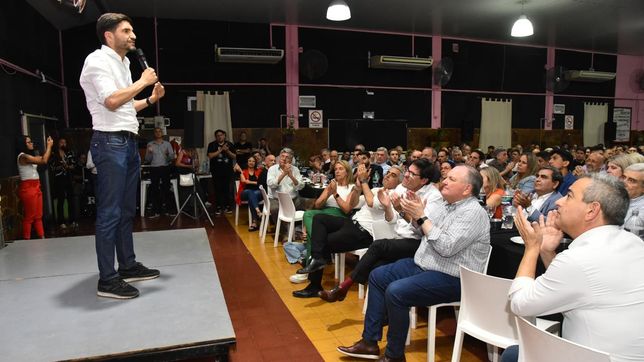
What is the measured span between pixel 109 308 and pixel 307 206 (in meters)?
3.74

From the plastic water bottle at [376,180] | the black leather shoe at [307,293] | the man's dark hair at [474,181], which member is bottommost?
the black leather shoe at [307,293]

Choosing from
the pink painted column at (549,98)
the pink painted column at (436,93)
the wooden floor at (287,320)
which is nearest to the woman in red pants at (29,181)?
the wooden floor at (287,320)

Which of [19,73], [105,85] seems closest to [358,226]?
[105,85]

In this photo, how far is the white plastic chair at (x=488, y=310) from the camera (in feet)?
6.84

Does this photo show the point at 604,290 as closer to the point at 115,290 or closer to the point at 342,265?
the point at 115,290

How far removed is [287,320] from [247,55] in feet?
22.9

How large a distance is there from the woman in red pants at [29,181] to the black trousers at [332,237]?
403 cm

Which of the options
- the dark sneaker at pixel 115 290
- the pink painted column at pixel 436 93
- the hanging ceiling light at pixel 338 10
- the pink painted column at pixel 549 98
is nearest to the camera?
the dark sneaker at pixel 115 290

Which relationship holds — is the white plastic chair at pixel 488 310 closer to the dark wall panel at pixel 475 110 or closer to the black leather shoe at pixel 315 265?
the black leather shoe at pixel 315 265

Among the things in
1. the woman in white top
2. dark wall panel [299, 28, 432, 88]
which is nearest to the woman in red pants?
the woman in white top

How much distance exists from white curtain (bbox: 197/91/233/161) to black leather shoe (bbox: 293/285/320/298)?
612cm

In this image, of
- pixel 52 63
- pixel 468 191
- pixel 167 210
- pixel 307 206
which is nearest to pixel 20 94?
pixel 52 63

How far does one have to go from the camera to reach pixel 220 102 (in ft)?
30.9

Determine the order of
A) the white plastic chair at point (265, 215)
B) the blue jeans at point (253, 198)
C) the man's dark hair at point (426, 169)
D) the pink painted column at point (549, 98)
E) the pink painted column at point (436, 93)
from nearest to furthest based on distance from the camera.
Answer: the man's dark hair at point (426, 169)
the white plastic chair at point (265, 215)
the blue jeans at point (253, 198)
the pink painted column at point (436, 93)
the pink painted column at point (549, 98)
